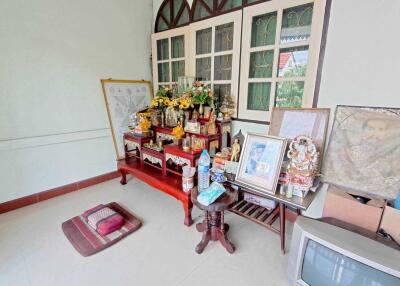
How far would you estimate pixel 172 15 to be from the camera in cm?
289

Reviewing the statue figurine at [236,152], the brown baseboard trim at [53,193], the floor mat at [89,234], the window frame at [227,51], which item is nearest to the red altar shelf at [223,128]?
the window frame at [227,51]

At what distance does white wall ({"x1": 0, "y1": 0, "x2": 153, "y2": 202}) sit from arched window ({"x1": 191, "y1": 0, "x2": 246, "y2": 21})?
98 cm

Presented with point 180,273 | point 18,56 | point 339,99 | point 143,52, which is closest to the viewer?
point 180,273

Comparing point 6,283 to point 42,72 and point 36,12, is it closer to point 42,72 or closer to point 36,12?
point 42,72

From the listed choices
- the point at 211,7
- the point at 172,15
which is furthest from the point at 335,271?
the point at 172,15

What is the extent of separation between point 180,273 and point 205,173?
78 cm

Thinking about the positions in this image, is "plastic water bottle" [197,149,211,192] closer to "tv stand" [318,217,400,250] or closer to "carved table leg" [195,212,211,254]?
"carved table leg" [195,212,211,254]

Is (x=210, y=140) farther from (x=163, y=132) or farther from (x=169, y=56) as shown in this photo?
(x=169, y=56)

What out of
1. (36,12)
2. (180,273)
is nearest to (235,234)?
(180,273)

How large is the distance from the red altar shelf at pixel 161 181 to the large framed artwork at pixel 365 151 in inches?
50.5

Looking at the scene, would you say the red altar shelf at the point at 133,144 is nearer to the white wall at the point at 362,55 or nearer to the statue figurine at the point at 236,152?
the statue figurine at the point at 236,152

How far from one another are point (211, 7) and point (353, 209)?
2.49 metres

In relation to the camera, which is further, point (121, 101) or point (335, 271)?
point (121, 101)

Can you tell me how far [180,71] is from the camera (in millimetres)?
2930
